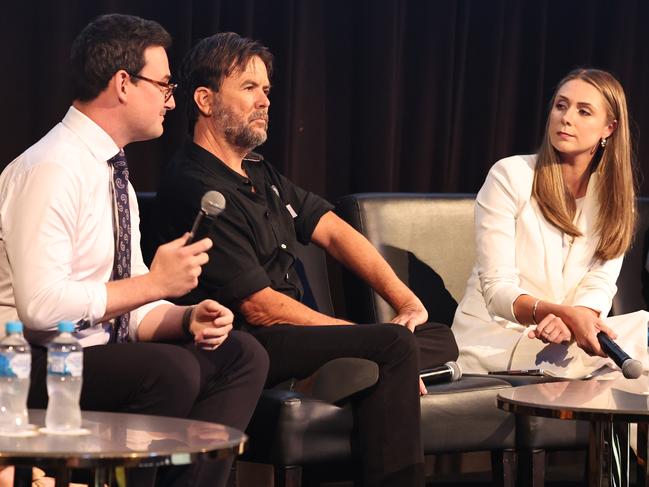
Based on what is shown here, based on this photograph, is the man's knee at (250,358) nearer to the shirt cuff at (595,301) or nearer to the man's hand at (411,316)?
the man's hand at (411,316)

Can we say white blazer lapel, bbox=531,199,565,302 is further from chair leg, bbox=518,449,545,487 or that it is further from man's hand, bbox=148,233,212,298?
man's hand, bbox=148,233,212,298

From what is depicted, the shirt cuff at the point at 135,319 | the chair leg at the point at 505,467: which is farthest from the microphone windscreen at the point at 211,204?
the chair leg at the point at 505,467

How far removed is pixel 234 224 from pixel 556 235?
3.68 ft

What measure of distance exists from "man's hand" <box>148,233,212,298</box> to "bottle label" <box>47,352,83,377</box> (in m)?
0.45

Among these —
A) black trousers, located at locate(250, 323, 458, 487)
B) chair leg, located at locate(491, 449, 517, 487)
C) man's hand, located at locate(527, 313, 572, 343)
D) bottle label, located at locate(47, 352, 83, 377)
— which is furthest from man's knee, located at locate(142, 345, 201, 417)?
man's hand, located at locate(527, 313, 572, 343)

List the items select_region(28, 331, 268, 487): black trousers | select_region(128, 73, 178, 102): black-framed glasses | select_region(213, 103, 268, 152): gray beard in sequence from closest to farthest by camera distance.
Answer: select_region(28, 331, 268, 487): black trousers
select_region(128, 73, 178, 102): black-framed glasses
select_region(213, 103, 268, 152): gray beard

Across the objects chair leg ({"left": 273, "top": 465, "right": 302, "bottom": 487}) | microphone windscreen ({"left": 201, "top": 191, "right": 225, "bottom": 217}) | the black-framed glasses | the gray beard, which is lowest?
chair leg ({"left": 273, "top": 465, "right": 302, "bottom": 487})

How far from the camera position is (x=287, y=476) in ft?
9.19

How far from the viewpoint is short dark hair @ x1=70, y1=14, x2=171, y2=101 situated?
2600 mm

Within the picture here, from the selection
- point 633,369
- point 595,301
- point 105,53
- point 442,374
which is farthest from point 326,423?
point 595,301

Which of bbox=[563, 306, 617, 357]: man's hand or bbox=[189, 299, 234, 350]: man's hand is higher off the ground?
bbox=[189, 299, 234, 350]: man's hand

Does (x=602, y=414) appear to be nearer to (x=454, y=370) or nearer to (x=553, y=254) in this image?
(x=454, y=370)

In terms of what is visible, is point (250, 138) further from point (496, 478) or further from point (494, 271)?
point (496, 478)

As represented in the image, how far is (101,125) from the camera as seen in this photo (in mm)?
2602
